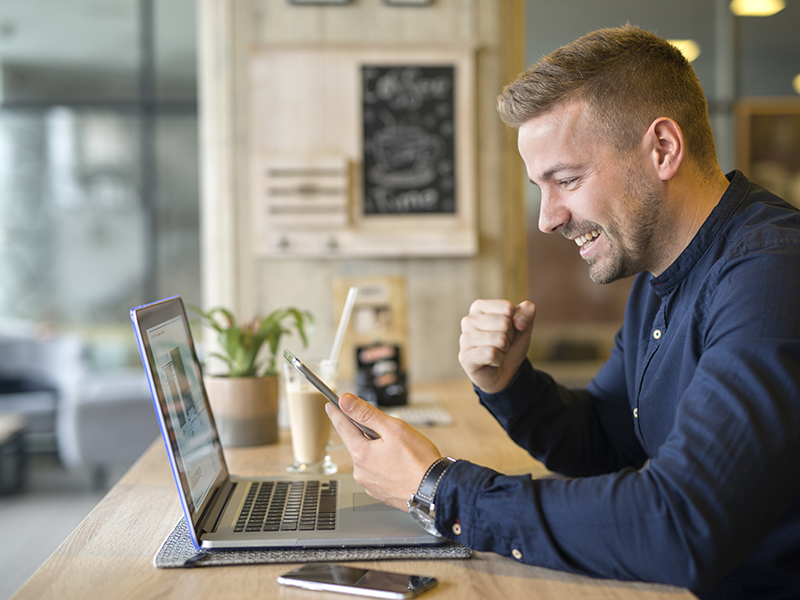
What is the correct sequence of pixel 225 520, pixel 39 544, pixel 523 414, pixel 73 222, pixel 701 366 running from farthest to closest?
pixel 73 222
pixel 39 544
pixel 523 414
pixel 225 520
pixel 701 366

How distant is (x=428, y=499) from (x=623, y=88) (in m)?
0.63

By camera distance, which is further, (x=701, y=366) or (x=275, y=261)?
(x=275, y=261)

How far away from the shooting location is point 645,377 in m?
1.06

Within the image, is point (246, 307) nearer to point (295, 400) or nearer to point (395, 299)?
point (395, 299)

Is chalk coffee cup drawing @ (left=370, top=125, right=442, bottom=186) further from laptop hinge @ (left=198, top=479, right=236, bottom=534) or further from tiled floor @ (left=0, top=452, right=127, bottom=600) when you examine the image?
tiled floor @ (left=0, top=452, right=127, bottom=600)

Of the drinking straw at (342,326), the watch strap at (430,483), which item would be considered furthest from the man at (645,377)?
the drinking straw at (342,326)

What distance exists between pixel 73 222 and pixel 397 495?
3279 millimetres

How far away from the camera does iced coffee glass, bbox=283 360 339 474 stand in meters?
1.18

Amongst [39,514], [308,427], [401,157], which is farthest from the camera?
[39,514]

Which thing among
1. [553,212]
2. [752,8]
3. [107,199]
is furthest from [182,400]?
[752,8]

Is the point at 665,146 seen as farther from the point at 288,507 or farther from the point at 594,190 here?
the point at 288,507

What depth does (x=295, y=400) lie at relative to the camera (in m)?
1.20

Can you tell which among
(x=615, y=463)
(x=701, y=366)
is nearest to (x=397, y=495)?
(x=701, y=366)

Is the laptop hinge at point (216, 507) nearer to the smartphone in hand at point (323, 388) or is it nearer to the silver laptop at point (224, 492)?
the silver laptop at point (224, 492)
